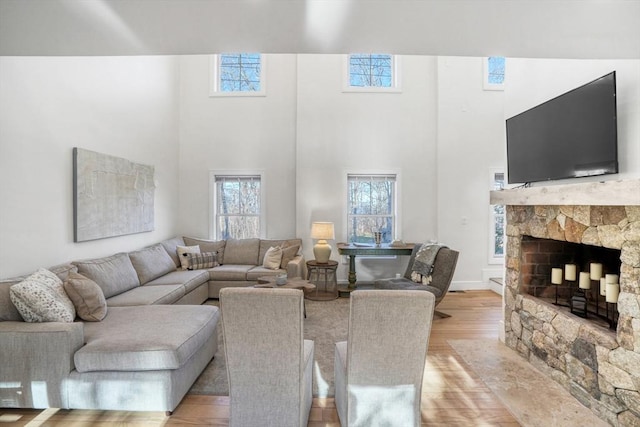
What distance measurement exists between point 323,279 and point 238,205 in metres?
2.01

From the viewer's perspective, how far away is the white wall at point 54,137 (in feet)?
8.96

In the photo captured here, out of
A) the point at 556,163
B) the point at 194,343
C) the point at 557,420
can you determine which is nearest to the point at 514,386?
the point at 557,420

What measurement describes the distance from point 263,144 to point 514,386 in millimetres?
4850

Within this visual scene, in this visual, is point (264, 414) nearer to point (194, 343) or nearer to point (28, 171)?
point (194, 343)

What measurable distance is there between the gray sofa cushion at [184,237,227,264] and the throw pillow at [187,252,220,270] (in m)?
0.25

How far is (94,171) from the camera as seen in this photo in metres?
3.66

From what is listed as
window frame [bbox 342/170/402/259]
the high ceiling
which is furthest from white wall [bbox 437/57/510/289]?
the high ceiling

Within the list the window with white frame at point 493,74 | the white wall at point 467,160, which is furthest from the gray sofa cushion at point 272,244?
the window with white frame at point 493,74

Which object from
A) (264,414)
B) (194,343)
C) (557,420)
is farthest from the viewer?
(194,343)

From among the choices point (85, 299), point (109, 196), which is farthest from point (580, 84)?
point (109, 196)

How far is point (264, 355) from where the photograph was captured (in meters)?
1.83

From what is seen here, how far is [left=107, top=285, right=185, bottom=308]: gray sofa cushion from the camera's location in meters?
3.18

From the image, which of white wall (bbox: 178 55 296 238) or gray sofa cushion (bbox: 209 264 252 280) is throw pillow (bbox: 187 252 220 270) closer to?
gray sofa cushion (bbox: 209 264 252 280)

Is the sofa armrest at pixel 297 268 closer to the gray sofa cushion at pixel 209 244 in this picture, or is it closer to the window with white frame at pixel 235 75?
the gray sofa cushion at pixel 209 244
